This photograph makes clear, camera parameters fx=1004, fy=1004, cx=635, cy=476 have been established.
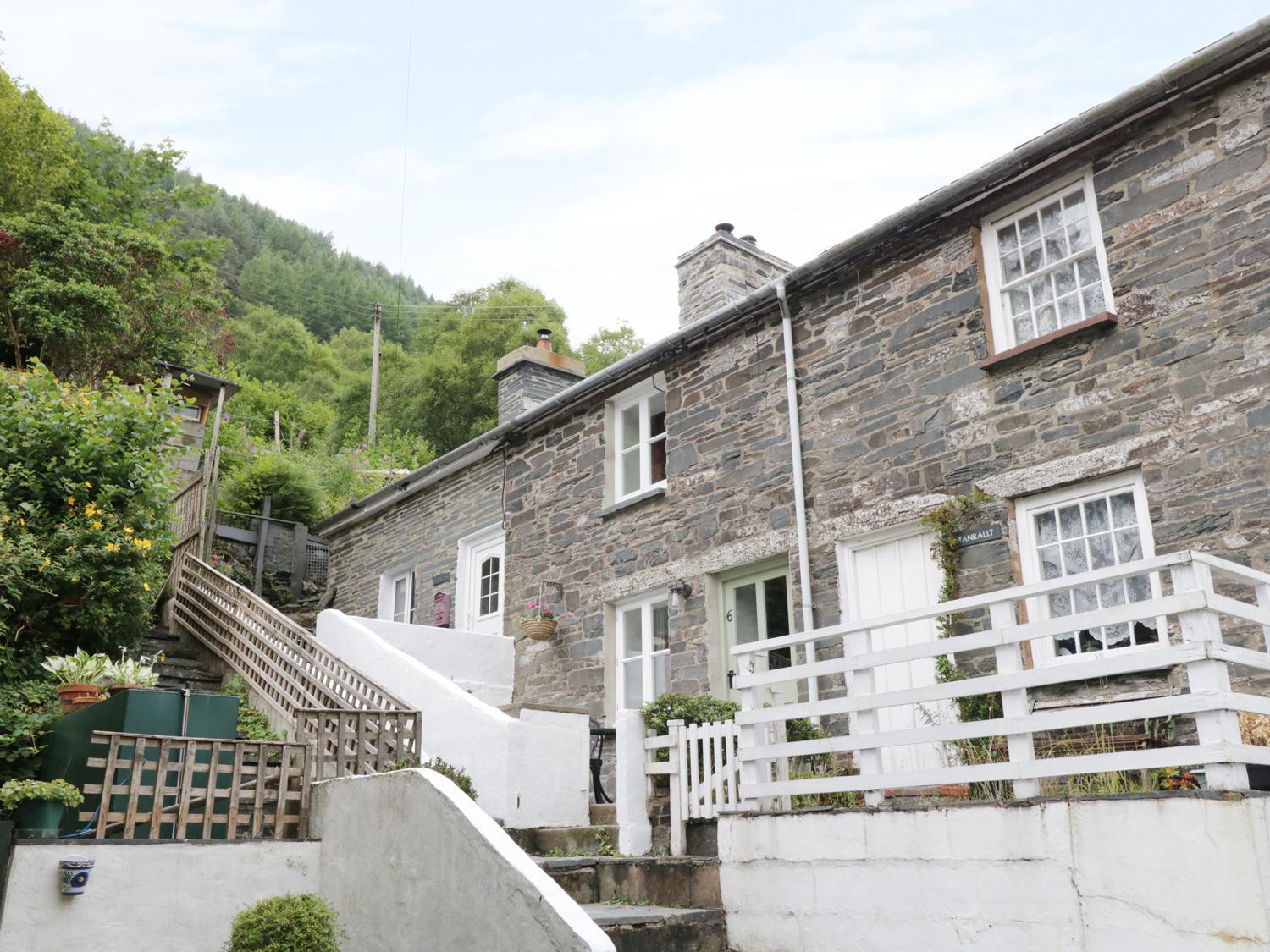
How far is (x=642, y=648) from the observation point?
34.8ft

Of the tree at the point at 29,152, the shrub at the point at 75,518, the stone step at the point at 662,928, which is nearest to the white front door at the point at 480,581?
the shrub at the point at 75,518

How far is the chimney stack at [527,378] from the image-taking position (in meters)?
13.8

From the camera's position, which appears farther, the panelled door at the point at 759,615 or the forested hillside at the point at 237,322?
the forested hillside at the point at 237,322

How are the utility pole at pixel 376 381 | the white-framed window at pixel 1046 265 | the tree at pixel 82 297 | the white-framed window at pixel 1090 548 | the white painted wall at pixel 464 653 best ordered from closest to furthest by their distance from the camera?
the white-framed window at pixel 1090 548
the white-framed window at pixel 1046 265
the white painted wall at pixel 464 653
the tree at pixel 82 297
the utility pole at pixel 376 381

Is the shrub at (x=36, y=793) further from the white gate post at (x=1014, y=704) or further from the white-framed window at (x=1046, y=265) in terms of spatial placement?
the white-framed window at (x=1046, y=265)

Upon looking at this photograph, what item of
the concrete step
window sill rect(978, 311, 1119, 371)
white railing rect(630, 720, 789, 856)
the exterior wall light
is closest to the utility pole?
the exterior wall light

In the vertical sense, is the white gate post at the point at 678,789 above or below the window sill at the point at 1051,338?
below

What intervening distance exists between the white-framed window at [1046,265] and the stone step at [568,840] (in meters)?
4.94

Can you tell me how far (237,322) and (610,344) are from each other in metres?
18.2

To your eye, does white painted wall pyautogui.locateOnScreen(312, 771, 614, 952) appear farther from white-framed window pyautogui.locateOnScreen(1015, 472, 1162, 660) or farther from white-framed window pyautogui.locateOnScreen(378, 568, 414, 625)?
white-framed window pyautogui.locateOnScreen(378, 568, 414, 625)

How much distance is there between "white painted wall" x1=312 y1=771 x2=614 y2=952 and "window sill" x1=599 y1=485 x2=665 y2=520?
191 inches

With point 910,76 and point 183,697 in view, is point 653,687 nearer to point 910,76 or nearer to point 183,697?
point 183,697

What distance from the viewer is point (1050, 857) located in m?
4.54

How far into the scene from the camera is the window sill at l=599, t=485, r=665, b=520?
34.7ft
